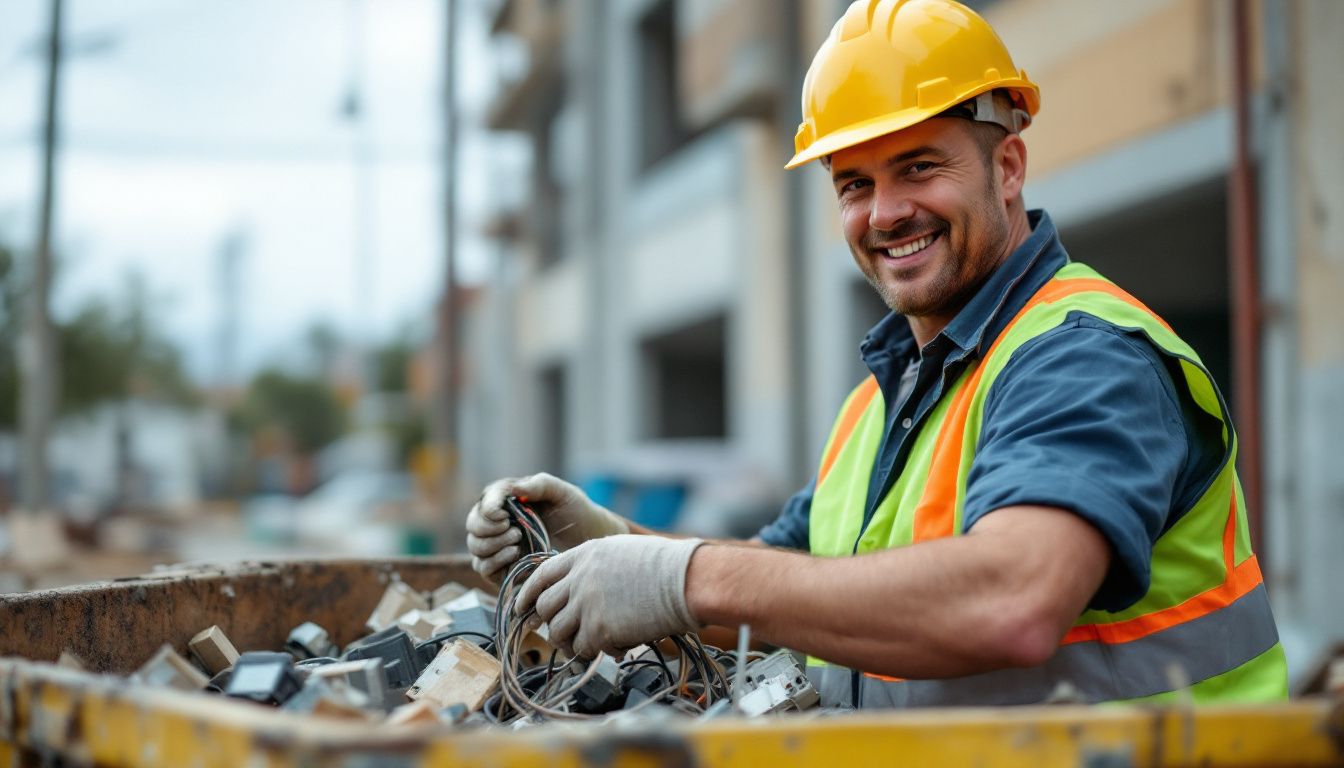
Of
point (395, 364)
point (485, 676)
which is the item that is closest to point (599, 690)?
point (485, 676)

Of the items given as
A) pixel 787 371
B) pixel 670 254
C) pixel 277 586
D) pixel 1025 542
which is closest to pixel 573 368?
pixel 670 254

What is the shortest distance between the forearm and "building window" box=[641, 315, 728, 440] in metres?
15.5

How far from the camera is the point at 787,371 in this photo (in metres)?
12.2

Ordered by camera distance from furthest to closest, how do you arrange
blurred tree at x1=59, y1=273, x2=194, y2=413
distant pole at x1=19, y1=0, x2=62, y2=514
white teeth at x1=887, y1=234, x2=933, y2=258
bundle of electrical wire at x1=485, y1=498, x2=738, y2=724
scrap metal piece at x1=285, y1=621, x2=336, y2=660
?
1. blurred tree at x1=59, y1=273, x2=194, y2=413
2. distant pole at x1=19, y1=0, x2=62, y2=514
3. scrap metal piece at x1=285, y1=621, x2=336, y2=660
4. white teeth at x1=887, y1=234, x2=933, y2=258
5. bundle of electrical wire at x1=485, y1=498, x2=738, y2=724

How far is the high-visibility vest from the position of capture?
2125 millimetres

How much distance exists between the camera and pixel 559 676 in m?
2.39

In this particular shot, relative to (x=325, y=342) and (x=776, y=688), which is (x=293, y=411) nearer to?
(x=325, y=342)

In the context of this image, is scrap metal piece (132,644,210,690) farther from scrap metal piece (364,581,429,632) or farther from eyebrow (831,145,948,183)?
eyebrow (831,145,948,183)

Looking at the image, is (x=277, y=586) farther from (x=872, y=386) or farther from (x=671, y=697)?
(x=872, y=386)

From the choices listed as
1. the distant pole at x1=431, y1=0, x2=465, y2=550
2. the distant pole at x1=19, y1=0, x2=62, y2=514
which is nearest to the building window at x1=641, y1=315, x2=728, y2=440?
the distant pole at x1=431, y1=0, x2=465, y2=550

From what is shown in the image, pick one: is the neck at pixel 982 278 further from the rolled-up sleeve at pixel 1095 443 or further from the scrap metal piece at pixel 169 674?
the scrap metal piece at pixel 169 674

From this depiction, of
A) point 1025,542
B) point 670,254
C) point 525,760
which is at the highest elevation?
point 670,254

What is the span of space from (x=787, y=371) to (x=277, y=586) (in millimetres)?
9272

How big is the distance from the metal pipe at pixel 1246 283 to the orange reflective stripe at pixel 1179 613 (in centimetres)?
435
